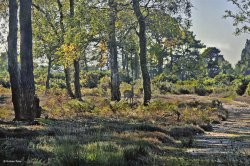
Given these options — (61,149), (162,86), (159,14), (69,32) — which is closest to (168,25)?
(159,14)

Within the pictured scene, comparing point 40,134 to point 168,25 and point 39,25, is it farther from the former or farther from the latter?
point 39,25

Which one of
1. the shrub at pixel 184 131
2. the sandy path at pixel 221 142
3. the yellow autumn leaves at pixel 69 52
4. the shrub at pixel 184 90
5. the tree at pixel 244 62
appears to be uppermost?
the tree at pixel 244 62

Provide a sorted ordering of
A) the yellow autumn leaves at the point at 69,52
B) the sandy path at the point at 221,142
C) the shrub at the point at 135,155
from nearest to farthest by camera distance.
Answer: the shrub at the point at 135,155 → the sandy path at the point at 221,142 → the yellow autumn leaves at the point at 69,52

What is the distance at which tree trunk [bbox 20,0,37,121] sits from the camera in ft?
52.3

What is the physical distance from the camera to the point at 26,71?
16234 millimetres

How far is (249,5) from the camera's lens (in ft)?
102

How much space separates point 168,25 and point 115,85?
30.2 feet

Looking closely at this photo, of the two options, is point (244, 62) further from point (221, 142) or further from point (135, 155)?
point (135, 155)

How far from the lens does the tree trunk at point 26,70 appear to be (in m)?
16.0

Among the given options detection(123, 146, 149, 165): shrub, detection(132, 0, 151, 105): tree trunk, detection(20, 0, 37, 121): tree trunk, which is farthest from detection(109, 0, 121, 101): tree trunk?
detection(123, 146, 149, 165): shrub

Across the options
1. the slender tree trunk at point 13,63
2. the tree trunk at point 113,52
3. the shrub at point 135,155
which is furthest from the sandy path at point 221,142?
the tree trunk at point 113,52

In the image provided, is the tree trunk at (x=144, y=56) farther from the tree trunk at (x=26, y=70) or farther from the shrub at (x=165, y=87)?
the shrub at (x=165, y=87)

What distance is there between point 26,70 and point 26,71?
4cm

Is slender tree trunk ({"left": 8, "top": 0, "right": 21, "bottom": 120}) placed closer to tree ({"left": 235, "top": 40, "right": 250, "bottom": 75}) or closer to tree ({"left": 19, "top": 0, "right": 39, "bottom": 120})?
tree ({"left": 19, "top": 0, "right": 39, "bottom": 120})
